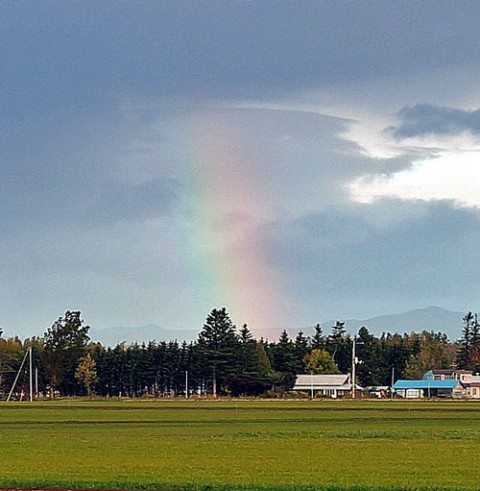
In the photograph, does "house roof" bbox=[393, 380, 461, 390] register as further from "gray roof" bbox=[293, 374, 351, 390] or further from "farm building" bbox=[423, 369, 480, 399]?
"gray roof" bbox=[293, 374, 351, 390]

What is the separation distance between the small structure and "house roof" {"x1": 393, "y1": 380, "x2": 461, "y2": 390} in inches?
311

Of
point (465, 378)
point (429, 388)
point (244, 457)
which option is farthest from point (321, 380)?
point (244, 457)

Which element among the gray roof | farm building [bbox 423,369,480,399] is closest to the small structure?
the gray roof

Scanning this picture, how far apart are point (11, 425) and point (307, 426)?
19.4 m

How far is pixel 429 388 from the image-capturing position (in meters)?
182

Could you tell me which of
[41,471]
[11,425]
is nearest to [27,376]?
[11,425]

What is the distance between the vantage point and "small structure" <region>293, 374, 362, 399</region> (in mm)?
180250

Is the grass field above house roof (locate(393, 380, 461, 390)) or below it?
above

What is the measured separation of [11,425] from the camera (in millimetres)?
63750

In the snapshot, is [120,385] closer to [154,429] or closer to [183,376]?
[183,376]

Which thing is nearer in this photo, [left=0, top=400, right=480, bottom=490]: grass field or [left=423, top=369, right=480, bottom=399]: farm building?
[left=0, top=400, right=480, bottom=490]: grass field

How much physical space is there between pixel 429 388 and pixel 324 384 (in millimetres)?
19263

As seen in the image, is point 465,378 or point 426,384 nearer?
point 426,384

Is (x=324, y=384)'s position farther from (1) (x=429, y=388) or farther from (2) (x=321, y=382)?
(1) (x=429, y=388)
